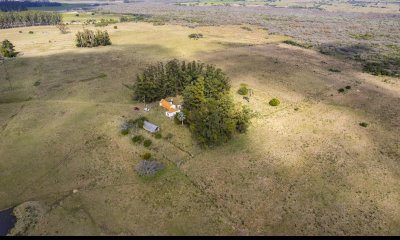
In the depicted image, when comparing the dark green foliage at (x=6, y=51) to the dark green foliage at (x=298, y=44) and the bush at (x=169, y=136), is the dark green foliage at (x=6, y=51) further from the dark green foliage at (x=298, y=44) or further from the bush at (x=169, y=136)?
the dark green foliage at (x=298, y=44)

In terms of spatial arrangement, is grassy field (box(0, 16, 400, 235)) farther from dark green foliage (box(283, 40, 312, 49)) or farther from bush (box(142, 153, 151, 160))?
dark green foliage (box(283, 40, 312, 49))

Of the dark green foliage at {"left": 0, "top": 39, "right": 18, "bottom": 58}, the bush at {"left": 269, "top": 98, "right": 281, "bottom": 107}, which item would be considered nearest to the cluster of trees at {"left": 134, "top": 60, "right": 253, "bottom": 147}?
the bush at {"left": 269, "top": 98, "right": 281, "bottom": 107}

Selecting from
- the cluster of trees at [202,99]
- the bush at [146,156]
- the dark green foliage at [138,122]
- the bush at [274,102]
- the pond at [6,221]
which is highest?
the cluster of trees at [202,99]

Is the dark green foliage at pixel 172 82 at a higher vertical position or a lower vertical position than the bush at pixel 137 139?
higher

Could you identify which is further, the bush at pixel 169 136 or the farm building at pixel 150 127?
the farm building at pixel 150 127

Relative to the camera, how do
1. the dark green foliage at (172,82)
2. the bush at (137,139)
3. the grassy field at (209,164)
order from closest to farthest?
the grassy field at (209,164) → the bush at (137,139) → the dark green foliage at (172,82)

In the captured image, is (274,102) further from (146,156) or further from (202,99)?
(146,156)

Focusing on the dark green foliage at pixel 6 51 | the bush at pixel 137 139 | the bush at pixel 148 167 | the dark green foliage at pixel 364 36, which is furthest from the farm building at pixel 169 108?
the dark green foliage at pixel 364 36
